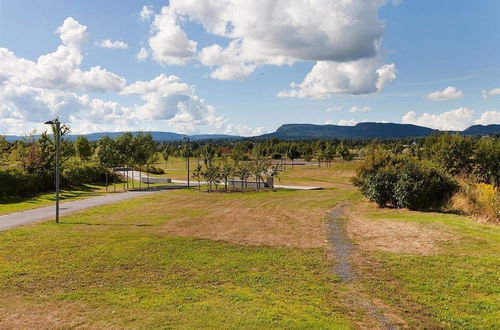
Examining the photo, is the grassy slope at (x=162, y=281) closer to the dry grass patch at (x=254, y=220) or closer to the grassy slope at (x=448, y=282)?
the dry grass patch at (x=254, y=220)

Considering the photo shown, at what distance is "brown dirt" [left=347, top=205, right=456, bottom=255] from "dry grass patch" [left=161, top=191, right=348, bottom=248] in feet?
6.63

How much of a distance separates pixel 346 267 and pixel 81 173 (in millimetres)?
42574

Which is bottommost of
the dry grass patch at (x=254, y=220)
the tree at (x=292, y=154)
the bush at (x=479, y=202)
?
the dry grass patch at (x=254, y=220)

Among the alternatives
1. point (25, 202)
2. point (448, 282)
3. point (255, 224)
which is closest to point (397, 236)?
point (448, 282)

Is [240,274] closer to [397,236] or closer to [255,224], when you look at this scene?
[397,236]

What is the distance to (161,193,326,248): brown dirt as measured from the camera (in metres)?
19.2

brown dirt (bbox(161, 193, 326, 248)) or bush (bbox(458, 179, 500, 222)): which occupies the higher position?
bush (bbox(458, 179, 500, 222))

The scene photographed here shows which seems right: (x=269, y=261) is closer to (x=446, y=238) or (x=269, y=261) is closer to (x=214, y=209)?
(x=446, y=238)

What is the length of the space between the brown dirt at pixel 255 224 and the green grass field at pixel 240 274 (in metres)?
0.11

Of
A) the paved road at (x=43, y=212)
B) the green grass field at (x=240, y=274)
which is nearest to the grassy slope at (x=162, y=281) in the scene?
the green grass field at (x=240, y=274)

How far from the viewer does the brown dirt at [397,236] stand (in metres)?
17.1

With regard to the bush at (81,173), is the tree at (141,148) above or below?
above

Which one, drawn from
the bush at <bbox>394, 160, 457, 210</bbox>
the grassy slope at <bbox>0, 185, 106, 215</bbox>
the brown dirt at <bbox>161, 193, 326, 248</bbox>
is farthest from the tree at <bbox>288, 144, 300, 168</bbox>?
the bush at <bbox>394, 160, 457, 210</bbox>

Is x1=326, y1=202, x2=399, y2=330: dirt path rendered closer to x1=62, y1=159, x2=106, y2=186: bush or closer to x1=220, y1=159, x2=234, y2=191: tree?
x1=220, y1=159, x2=234, y2=191: tree
